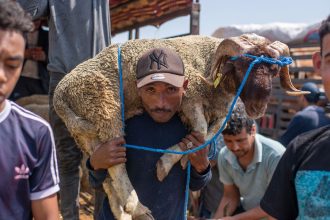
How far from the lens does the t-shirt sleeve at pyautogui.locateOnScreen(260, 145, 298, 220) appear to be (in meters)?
1.78

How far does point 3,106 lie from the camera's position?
1687 mm

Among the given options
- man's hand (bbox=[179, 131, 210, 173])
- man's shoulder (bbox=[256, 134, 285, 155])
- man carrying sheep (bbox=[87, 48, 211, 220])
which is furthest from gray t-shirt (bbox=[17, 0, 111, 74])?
man's shoulder (bbox=[256, 134, 285, 155])

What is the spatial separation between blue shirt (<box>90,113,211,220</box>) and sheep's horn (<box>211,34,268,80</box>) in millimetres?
551

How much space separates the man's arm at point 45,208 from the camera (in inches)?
67.9

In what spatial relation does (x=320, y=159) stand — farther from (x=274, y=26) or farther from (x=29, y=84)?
(x=274, y=26)

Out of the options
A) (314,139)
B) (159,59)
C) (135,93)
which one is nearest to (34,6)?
(135,93)

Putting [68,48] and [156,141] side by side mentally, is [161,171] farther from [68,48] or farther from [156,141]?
[68,48]

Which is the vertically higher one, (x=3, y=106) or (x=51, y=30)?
(x=51, y=30)

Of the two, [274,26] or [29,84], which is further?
[274,26]

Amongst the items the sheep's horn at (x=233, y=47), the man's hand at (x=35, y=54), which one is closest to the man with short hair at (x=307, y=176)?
the sheep's horn at (x=233, y=47)

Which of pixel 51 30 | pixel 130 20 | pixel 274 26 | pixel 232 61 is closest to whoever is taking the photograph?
pixel 232 61

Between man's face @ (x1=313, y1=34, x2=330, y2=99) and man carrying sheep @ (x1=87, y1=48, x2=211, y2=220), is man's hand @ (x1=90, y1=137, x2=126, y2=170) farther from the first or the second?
man's face @ (x1=313, y1=34, x2=330, y2=99)

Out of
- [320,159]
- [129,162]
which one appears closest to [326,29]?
[320,159]

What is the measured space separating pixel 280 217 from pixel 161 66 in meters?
1.14
